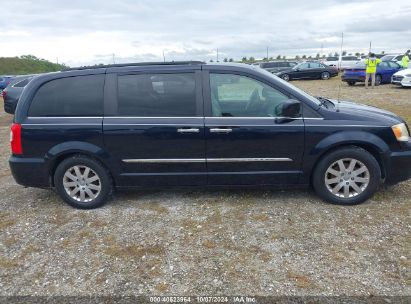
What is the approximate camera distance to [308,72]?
24344 mm

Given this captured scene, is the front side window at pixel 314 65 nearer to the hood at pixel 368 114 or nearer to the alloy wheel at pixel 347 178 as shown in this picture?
the hood at pixel 368 114

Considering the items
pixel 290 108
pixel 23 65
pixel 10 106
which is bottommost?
pixel 10 106

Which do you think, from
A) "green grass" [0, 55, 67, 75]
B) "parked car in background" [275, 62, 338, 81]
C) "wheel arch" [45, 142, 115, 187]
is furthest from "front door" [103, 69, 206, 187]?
"green grass" [0, 55, 67, 75]

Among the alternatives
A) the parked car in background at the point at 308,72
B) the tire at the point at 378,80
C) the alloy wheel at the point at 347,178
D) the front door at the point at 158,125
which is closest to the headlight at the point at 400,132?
the alloy wheel at the point at 347,178

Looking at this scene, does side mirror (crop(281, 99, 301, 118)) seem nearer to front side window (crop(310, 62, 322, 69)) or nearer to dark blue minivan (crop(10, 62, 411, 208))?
dark blue minivan (crop(10, 62, 411, 208))

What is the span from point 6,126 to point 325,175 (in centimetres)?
1044

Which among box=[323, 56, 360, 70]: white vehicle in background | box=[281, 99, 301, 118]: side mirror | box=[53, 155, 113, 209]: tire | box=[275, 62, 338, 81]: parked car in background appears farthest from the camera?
box=[323, 56, 360, 70]: white vehicle in background

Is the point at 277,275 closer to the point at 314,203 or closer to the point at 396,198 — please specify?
the point at 314,203

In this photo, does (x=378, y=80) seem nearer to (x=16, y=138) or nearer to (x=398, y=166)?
(x=398, y=166)

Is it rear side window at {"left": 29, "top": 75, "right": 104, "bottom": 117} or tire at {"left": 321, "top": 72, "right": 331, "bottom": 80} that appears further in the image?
tire at {"left": 321, "top": 72, "right": 331, "bottom": 80}

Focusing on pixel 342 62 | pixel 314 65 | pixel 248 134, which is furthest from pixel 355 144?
pixel 342 62

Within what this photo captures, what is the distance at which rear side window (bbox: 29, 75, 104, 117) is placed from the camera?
411 centimetres

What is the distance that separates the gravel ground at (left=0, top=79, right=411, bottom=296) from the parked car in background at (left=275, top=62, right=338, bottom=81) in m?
20.9

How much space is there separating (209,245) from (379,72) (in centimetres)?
1844
